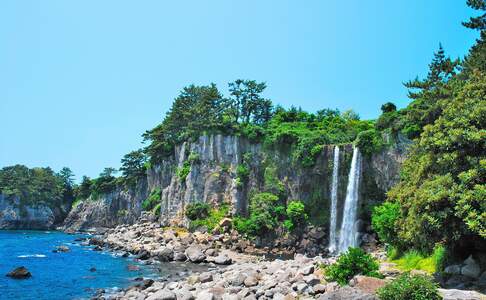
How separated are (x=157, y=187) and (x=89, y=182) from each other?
1346 inches

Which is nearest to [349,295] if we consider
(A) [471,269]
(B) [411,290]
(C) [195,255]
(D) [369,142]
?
(B) [411,290]

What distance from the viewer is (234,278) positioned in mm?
21109

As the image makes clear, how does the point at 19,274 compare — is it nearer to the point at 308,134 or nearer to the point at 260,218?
the point at 260,218

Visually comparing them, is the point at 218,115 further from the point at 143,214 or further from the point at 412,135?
the point at 412,135

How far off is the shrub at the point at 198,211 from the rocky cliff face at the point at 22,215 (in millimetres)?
63745

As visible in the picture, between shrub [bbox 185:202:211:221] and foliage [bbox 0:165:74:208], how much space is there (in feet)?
206

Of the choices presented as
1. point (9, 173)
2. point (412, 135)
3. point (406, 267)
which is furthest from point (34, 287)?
point (9, 173)

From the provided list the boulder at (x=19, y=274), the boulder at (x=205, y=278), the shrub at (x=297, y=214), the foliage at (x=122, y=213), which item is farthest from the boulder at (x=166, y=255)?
the foliage at (x=122, y=213)

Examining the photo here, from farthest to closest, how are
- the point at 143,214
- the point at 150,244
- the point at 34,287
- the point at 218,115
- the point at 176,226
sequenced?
the point at 143,214, the point at 218,115, the point at 176,226, the point at 150,244, the point at 34,287

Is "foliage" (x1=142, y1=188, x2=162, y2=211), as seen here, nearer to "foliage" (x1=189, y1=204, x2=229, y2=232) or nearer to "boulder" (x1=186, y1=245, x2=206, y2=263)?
"foliage" (x1=189, y1=204, x2=229, y2=232)

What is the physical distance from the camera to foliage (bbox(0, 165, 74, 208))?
3681 inches

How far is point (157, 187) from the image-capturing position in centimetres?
7100

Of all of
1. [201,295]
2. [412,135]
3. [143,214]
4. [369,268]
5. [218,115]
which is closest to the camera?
[369,268]

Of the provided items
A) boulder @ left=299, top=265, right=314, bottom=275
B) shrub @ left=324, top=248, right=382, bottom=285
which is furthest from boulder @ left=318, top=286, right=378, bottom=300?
boulder @ left=299, top=265, right=314, bottom=275
